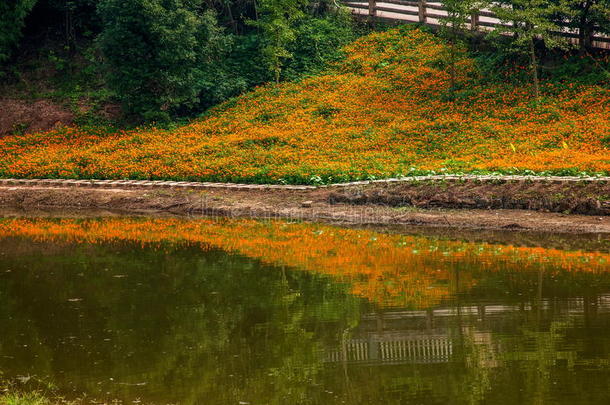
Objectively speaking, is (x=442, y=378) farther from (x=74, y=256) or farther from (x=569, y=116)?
(x=569, y=116)

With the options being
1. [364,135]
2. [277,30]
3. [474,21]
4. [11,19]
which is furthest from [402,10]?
[11,19]

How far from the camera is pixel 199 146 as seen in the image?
3316cm

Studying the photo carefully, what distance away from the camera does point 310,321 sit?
13555 mm

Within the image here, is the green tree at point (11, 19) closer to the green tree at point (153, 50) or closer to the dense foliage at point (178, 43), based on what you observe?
the dense foliage at point (178, 43)

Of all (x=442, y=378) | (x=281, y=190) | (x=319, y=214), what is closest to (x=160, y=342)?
(x=442, y=378)

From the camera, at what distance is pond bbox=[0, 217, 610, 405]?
10414 millimetres

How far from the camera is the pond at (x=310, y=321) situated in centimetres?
1041

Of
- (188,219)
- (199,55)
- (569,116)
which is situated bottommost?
(188,219)

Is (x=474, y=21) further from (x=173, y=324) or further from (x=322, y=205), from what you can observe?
(x=173, y=324)

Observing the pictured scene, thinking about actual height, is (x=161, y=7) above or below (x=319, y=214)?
above

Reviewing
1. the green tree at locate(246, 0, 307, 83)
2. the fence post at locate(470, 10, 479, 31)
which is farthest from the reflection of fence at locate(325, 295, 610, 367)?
the green tree at locate(246, 0, 307, 83)

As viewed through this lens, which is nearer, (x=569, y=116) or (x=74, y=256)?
(x=74, y=256)

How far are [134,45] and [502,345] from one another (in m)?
28.3

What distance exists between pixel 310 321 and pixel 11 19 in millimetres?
33703
